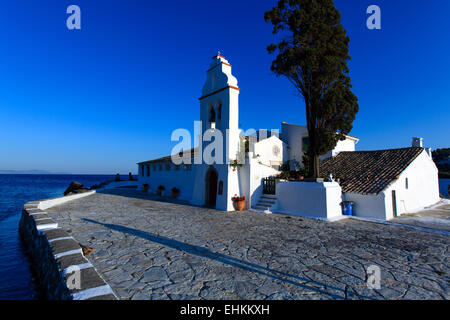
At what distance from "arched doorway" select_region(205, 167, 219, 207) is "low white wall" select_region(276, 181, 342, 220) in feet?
13.0

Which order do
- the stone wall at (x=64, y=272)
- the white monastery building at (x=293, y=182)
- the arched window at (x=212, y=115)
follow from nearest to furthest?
1. the stone wall at (x=64, y=272)
2. the white monastery building at (x=293, y=182)
3. the arched window at (x=212, y=115)

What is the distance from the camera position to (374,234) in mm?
7723

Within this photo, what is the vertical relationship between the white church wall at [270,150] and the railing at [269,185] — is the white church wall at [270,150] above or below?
above

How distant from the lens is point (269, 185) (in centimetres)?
1304

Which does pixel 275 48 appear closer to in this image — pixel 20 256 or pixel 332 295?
pixel 332 295

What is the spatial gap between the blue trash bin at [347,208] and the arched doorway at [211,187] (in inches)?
280

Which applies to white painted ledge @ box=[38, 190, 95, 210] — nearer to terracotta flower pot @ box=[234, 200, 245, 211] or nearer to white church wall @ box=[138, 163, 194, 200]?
white church wall @ box=[138, 163, 194, 200]

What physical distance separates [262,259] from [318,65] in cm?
1098

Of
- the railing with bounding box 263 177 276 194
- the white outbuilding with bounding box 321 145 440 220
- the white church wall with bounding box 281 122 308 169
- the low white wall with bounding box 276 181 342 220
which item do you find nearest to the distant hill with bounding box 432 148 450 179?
the white outbuilding with bounding box 321 145 440 220

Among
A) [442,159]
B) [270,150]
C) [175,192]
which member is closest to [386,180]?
[270,150]

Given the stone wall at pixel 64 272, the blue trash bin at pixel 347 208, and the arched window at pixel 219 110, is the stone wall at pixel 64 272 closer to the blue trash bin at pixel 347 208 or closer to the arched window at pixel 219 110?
the arched window at pixel 219 110

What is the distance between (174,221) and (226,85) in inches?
312

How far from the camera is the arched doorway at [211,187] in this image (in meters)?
14.0

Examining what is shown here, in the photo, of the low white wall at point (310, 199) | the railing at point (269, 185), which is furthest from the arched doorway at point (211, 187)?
the low white wall at point (310, 199)
